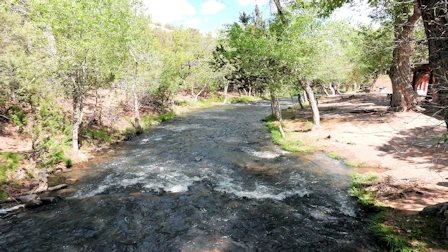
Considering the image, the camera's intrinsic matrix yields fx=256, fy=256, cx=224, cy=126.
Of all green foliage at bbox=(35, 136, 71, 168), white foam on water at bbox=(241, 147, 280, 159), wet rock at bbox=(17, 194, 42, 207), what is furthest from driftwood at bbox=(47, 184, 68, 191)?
white foam on water at bbox=(241, 147, 280, 159)

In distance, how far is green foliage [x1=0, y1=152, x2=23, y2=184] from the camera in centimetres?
1238

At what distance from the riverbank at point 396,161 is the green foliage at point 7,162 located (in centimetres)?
1598

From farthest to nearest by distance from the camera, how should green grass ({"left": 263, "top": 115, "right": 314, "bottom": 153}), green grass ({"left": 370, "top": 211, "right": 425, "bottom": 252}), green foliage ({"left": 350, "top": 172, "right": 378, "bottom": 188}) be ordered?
green grass ({"left": 263, "top": 115, "right": 314, "bottom": 153})
green foliage ({"left": 350, "top": 172, "right": 378, "bottom": 188})
green grass ({"left": 370, "top": 211, "right": 425, "bottom": 252})

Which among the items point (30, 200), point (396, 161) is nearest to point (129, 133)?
point (30, 200)

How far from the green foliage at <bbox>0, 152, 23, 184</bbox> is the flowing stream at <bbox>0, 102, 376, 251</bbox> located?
3.14 m

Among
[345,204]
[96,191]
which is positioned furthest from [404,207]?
[96,191]

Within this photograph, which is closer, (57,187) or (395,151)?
(57,187)

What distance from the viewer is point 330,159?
1570 centimetres

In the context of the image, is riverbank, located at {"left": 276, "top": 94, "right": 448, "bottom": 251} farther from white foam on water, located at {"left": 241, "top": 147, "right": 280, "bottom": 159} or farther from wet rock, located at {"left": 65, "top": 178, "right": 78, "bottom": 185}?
wet rock, located at {"left": 65, "top": 178, "right": 78, "bottom": 185}

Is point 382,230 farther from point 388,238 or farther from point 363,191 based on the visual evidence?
point 363,191

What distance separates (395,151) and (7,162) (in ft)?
70.2

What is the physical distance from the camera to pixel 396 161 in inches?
541

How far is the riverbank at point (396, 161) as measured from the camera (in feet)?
25.3

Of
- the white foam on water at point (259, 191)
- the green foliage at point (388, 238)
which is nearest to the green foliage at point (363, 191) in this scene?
the green foliage at point (388, 238)
